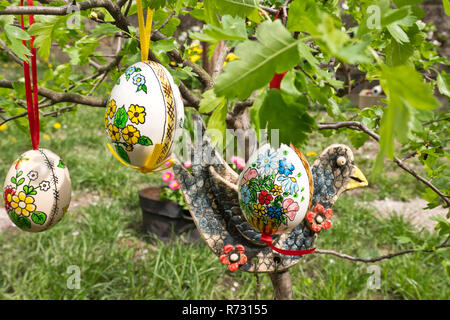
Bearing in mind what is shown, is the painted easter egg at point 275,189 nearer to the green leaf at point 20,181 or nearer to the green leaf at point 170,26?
the green leaf at point 170,26

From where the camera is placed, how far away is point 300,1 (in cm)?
49

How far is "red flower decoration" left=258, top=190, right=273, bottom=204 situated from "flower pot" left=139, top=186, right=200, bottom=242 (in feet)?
5.73

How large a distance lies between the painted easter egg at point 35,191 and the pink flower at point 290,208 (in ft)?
1.92

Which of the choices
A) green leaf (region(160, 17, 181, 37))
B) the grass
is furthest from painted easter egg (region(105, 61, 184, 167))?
the grass

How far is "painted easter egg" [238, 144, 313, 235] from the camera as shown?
0.87 m

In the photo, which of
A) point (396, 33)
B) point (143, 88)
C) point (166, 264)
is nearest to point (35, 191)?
point (143, 88)

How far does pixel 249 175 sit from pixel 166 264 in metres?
1.53

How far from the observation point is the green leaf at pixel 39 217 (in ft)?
3.12

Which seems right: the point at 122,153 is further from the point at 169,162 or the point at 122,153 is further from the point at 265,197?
the point at 265,197

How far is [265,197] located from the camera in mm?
866

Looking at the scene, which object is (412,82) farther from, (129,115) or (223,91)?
(129,115)

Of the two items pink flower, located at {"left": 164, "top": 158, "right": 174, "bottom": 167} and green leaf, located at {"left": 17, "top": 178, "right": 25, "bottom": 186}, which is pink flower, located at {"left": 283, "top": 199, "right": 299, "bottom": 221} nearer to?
pink flower, located at {"left": 164, "top": 158, "right": 174, "bottom": 167}

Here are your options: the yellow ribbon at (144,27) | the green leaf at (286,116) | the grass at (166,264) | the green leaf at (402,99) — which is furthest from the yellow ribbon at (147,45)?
the grass at (166,264)
